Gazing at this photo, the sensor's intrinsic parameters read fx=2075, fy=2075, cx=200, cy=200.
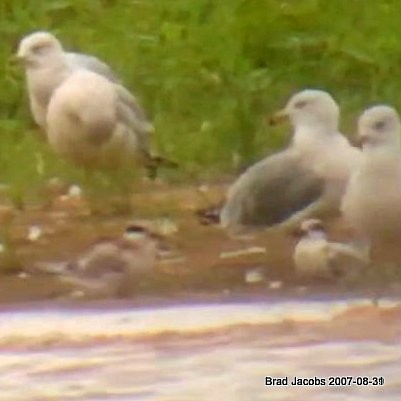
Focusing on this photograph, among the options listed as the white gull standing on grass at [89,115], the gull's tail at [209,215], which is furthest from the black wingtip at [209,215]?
the white gull standing on grass at [89,115]

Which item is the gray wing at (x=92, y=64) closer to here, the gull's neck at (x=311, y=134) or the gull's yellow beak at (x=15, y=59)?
the gull's yellow beak at (x=15, y=59)

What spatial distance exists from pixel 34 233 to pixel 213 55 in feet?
1.60

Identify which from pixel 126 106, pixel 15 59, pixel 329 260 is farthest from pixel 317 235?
pixel 15 59

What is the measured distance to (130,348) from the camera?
2662mm

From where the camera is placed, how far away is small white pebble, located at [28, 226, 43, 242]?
9.60ft

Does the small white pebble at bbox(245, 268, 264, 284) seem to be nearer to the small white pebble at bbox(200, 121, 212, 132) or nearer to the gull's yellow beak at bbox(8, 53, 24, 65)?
the small white pebble at bbox(200, 121, 212, 132)

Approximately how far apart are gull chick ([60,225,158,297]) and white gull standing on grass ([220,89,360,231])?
0.50 feet

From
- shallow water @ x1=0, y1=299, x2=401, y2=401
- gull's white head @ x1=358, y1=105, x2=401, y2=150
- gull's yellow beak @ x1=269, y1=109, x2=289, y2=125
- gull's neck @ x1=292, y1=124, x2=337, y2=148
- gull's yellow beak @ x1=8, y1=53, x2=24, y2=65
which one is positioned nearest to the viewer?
shallow water @ x1=0, y1=299, x2=401, y2=401

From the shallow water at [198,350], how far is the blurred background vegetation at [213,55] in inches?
17.2

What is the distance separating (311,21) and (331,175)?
1.35 ft

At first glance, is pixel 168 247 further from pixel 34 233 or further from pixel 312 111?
pixel 312 111

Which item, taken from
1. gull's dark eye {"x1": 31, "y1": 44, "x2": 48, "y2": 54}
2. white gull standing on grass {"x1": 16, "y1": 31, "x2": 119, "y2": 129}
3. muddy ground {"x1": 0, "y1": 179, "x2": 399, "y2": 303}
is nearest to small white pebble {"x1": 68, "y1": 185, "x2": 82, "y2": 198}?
muddy ground {"x1": 0, "y1": 179, "x2": 399, "y2": 303}

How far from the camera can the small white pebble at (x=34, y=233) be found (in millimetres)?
2926

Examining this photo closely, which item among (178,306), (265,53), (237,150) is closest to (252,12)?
(265,53)
